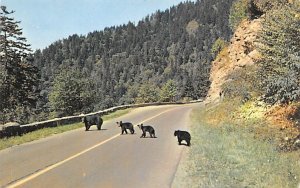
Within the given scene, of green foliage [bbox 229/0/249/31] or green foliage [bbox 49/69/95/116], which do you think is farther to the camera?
green foliage [bbox 49/69/95/116]

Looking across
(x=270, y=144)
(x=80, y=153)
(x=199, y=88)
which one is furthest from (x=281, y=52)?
(x=199, y=88)

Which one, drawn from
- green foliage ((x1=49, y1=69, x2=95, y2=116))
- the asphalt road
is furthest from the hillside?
green foliage ((x1=49, y1=69, x2=95, y2=116))

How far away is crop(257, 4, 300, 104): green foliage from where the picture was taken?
40.2 feet

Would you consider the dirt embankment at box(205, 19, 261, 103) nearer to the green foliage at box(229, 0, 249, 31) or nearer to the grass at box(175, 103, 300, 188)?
the green foliage at box(229, 0, 249, 31)

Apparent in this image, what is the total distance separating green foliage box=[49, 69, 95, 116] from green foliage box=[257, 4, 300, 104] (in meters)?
64.7

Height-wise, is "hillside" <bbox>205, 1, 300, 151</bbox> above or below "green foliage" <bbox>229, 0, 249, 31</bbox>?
below

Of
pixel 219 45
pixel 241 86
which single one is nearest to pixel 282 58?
pixel 241 86

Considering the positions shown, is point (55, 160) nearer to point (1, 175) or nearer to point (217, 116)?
point (1, 175)

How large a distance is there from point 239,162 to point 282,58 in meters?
3.08

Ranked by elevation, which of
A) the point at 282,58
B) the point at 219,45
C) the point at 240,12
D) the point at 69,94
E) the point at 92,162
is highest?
the point at 240,12

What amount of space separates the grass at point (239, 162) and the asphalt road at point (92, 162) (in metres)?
0.63

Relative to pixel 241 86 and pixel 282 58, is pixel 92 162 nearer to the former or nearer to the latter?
pixel 282 58

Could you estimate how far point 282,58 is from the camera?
12766 mm

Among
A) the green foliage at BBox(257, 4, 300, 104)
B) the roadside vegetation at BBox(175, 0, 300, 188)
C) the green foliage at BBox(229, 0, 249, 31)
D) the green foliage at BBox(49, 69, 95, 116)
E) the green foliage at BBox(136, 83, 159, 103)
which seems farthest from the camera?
the green foliage at BBox(136, 83, 159, 103)
